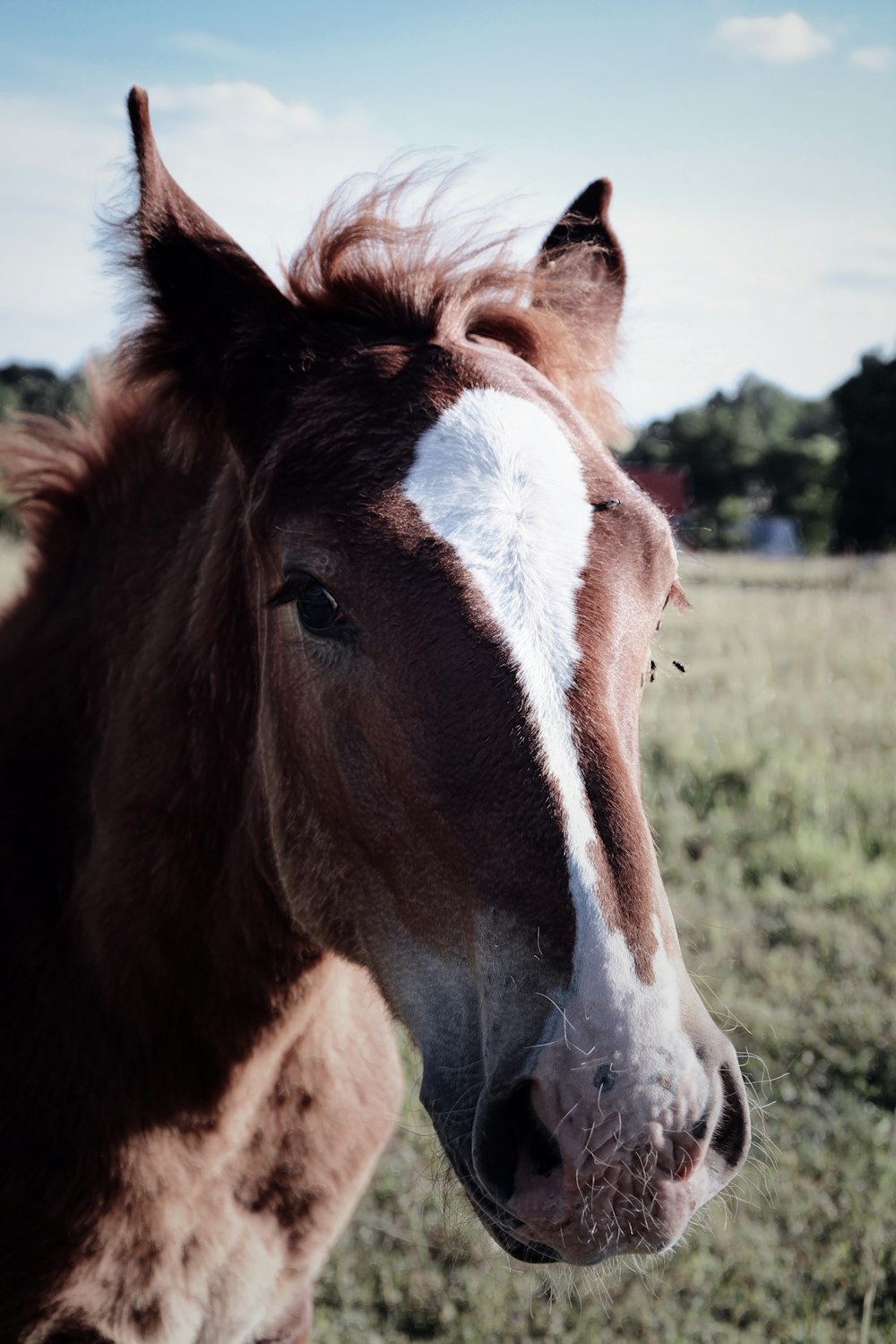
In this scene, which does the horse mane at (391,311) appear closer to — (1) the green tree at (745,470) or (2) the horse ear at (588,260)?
(2) the horse ear at (588,260)

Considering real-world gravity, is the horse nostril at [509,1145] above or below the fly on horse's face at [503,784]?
below

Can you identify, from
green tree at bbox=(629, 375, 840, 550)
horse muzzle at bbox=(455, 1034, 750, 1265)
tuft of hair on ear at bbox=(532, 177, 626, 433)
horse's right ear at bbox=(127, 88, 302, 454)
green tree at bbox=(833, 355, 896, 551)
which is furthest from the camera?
green tree at bbox=(629, 375, 840, 550)

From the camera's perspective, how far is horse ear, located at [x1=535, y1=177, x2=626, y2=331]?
2.44 m

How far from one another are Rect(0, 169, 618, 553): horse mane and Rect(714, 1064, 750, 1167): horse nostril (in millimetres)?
1465

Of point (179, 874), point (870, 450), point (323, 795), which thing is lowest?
point (870, 450)

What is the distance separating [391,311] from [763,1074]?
3631 mm

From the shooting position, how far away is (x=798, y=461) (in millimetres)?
46312

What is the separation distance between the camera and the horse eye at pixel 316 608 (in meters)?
1.72

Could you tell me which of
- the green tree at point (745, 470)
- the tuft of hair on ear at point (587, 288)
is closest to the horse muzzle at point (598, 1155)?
the tuft of hair on ear at point (587, 288)

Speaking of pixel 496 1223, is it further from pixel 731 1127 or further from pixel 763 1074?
pixel 763 1074

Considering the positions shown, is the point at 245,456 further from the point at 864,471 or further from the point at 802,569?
the point at 864,471

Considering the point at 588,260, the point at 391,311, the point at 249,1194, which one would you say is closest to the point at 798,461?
the point at 588,260

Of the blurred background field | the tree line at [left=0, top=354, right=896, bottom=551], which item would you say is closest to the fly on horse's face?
the blurred background field

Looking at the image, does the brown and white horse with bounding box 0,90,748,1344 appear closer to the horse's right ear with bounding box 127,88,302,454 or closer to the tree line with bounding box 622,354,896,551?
the horse's right ear with bounding box 127,88,302,454
